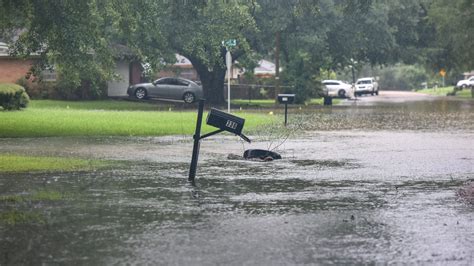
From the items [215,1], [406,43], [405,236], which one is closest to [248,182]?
[405,236]

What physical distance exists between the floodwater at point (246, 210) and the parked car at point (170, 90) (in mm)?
34539

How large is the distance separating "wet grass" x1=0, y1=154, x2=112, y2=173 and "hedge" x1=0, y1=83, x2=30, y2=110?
19433 mm

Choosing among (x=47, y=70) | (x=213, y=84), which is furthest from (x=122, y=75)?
(x=47, y=70)

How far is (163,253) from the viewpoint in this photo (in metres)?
8.11

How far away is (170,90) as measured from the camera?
54406 millimetres

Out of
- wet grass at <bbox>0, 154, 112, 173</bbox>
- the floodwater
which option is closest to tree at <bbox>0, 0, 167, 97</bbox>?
the floodwater

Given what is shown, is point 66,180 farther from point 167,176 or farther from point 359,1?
point 359,1

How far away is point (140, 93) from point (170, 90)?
196cm

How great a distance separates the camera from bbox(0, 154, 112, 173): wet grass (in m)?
15.1

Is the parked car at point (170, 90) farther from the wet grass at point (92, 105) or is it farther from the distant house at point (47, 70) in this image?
the wet grass at point (92, 105)

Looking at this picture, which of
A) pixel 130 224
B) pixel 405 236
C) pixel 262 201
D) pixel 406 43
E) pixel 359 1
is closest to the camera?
pixel 405 236

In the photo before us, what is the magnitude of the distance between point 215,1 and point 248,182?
79.9ft

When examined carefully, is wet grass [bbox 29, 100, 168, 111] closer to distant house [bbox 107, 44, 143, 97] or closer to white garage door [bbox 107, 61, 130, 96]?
→ distant house [bbox 107, 44, 143, 97]

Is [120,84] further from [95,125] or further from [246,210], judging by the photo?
[246,210]
